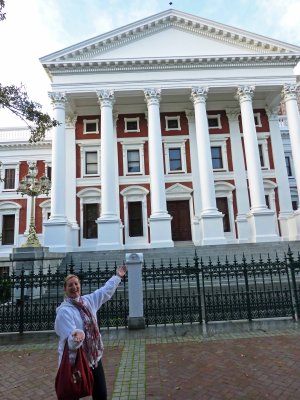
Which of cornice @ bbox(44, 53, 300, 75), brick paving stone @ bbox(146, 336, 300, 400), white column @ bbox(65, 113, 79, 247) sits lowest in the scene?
brick paving stone @ bbox(146, 336, 300, 400)

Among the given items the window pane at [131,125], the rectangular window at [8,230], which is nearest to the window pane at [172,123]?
the window pane at [131,125]

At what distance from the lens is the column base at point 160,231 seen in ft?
69.2

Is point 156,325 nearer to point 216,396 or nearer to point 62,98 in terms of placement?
point 216,396

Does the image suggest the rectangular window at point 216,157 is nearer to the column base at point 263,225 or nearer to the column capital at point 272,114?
the column capital at point 272,114

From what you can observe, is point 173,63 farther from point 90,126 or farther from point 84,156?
point 84,156

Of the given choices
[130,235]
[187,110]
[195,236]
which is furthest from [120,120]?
[195,236]

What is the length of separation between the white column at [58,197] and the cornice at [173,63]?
2.22 metres

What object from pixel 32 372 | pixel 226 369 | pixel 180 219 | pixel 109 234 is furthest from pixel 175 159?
pixel 32 372

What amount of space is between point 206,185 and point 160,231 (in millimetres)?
4427

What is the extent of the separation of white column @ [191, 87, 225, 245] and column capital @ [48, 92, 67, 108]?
926cm

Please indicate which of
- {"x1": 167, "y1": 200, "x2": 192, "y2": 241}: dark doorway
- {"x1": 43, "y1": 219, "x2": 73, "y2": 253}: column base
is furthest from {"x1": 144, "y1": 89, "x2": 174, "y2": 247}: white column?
{"x1": 43, "y1": 219, "x2": 73, "y2": 253}: column base

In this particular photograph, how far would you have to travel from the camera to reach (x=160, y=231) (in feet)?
69.7

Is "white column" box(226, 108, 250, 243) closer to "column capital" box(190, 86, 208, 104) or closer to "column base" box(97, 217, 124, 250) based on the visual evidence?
"column capital" box(190, 86, 208, 104)

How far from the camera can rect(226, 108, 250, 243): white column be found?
82.3ft
